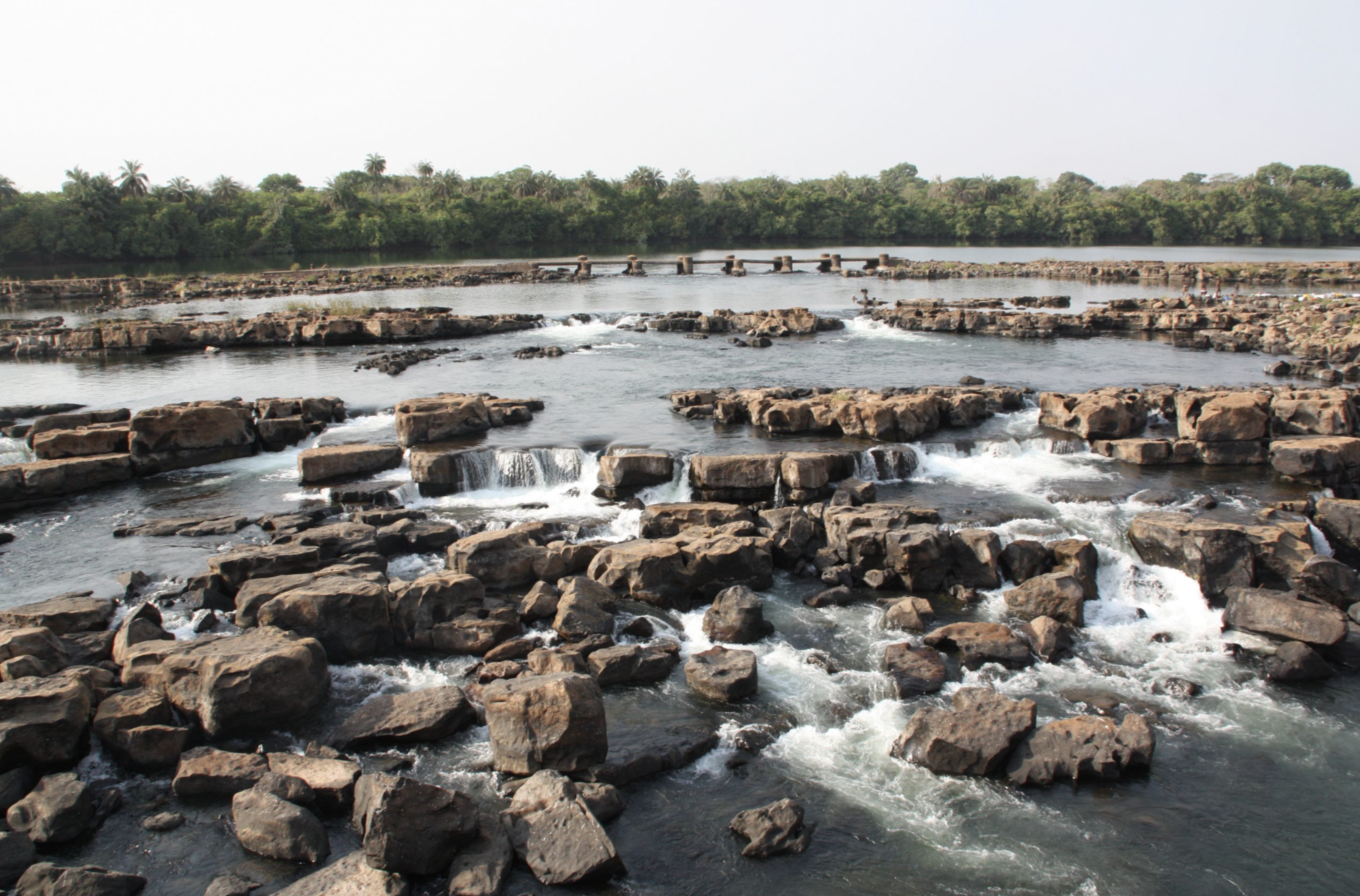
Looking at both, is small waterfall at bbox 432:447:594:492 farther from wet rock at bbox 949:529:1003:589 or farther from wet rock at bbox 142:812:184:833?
wet rock at bbox 142:812:184:833

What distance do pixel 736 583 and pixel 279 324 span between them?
35251mm

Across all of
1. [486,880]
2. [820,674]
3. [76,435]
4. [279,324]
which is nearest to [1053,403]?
[820,674]

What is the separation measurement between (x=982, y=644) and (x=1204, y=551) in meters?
4.97

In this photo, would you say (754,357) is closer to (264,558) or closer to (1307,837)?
(264,558)

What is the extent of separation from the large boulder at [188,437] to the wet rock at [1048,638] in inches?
825

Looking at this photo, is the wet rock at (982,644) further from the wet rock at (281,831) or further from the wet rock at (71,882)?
the wet rock at (71,882)

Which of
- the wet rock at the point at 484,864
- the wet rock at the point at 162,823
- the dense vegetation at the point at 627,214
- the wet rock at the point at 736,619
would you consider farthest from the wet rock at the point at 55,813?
the dense vegetation at the point at 627,214

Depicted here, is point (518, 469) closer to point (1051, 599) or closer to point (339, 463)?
point (339, 463)

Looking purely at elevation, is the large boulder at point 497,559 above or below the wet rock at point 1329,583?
above

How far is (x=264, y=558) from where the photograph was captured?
604 inches

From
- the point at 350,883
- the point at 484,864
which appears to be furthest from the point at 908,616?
the point at 350,883

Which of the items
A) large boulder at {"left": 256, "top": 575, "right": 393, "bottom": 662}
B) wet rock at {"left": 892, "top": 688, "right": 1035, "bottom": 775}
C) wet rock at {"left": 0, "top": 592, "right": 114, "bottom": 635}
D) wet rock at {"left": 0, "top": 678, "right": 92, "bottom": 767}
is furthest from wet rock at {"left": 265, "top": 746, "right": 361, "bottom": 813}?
wet rock at {"left": 892, "top": 688, "right": 1035, "bottom": 775}

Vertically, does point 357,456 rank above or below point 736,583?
above

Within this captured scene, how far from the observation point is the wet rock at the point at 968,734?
33.8ft
